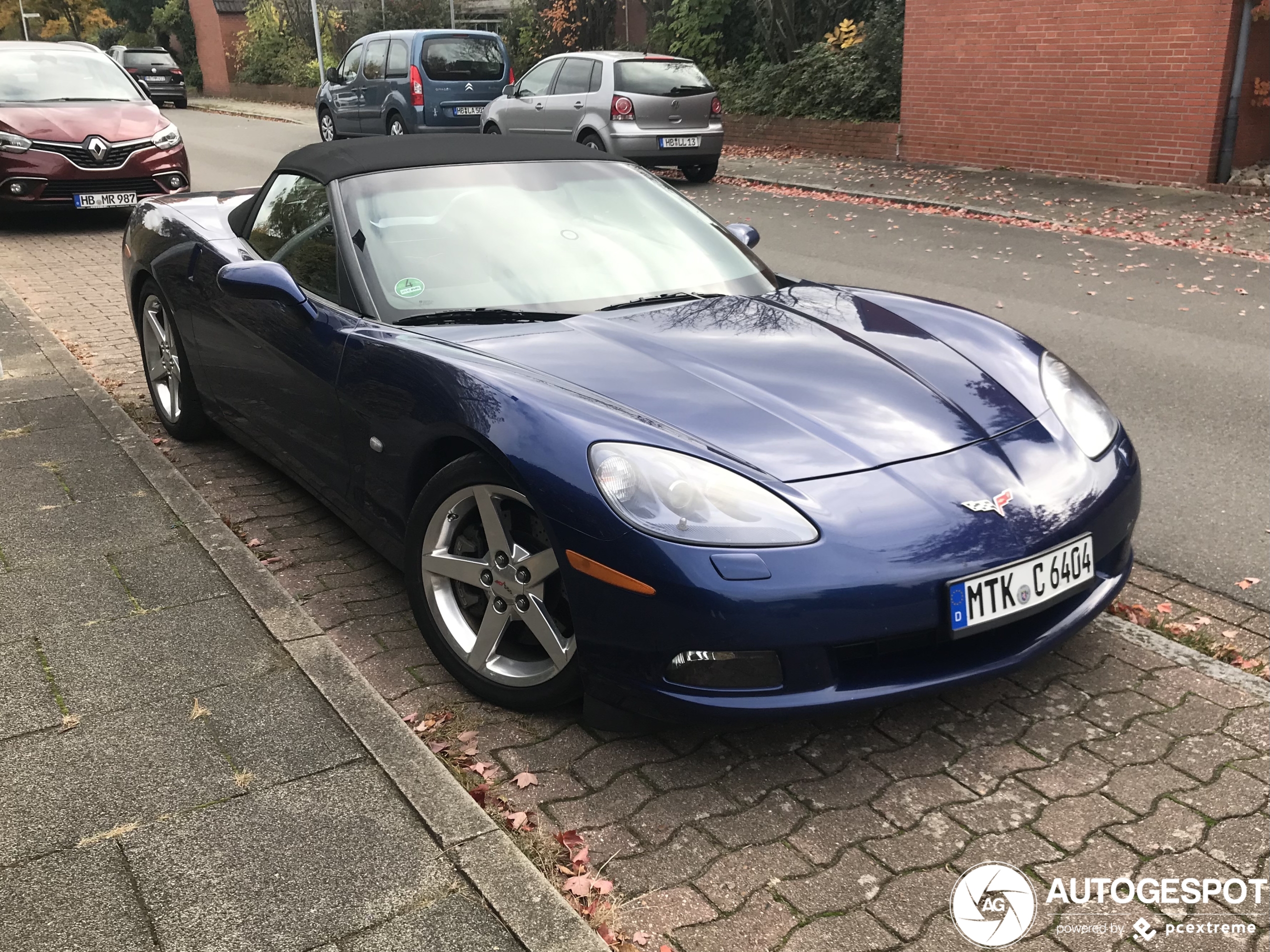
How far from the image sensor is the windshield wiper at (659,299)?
3713mm

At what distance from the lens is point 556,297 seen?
12.2 feet

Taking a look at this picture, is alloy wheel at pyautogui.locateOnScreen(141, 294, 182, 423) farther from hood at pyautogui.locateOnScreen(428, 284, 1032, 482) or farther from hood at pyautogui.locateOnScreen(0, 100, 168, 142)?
hood at pyautogui.locateOnScreen(0, 100, 168, 142)

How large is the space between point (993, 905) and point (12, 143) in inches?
457

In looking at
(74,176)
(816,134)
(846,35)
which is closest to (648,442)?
(74,176)

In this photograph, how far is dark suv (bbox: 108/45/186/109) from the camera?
36.3 meters

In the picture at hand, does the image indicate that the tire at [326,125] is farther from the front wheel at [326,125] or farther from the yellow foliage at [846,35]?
the yellow foliage at [846,35]

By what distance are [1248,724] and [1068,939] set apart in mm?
1055

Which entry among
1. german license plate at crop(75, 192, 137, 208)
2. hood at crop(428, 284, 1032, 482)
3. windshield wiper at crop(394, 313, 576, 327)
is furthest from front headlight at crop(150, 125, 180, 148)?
hood at crop(428, 284, 1032, 482)

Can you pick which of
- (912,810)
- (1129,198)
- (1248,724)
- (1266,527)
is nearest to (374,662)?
(912,810)

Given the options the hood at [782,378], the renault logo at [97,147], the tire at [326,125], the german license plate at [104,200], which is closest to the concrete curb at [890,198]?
the german license plate at [104,200]

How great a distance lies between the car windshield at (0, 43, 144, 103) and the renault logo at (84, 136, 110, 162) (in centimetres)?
87

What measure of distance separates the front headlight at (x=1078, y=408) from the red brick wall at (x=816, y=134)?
48.2 feet

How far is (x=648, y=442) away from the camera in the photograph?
9.14 feet

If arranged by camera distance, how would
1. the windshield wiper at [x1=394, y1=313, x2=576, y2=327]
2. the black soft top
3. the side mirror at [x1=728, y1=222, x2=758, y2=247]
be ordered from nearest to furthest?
1. the windshield wiper at [x1=394, y1=313, x2=576, y2=327]
2. the black soft top
3. the side mirror at [x1=728, y1=222, x2=758, y2=247]
